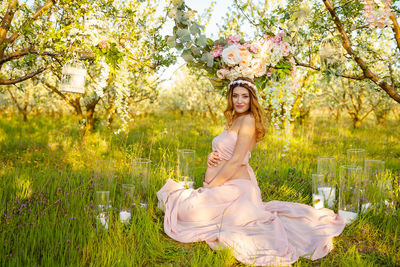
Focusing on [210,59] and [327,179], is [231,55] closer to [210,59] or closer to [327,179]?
[210,59]

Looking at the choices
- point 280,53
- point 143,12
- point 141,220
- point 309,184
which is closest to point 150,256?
point 141,220

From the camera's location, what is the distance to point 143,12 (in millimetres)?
7684

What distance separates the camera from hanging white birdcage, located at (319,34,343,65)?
321 centimetres

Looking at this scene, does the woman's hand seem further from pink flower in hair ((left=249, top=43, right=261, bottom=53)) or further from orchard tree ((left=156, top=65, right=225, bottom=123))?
orchard tree ((left=156, top=65, right=225, bottom=123))

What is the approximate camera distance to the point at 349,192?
3830 mm

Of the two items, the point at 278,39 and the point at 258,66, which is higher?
the point at 278,39

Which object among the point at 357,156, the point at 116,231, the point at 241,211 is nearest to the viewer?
the point at 116,231

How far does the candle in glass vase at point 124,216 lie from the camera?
3600mm

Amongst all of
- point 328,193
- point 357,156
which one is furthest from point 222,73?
point 357,156

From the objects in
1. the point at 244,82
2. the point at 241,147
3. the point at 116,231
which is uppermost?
the point at 244,82

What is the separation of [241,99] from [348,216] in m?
2.02

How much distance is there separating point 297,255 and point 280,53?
2069 mm

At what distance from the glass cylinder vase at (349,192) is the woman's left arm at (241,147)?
123 centimetres

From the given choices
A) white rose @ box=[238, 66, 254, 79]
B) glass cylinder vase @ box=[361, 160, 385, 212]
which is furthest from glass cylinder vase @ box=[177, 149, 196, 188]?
glass cylinder vase @ box=[361, 160, 385, 212]
